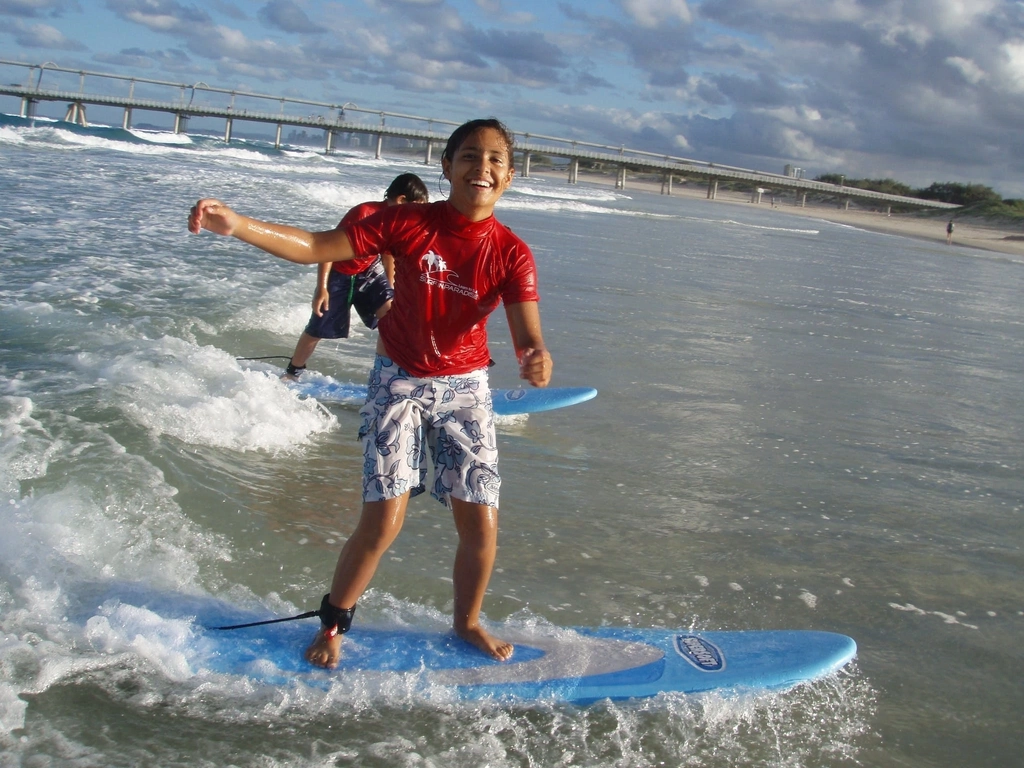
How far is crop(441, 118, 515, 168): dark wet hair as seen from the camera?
3.04m

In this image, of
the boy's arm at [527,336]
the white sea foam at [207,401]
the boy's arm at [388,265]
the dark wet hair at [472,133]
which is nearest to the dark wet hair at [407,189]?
the boy's arm at [388,265]

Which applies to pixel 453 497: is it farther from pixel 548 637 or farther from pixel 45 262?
pixel 45 262

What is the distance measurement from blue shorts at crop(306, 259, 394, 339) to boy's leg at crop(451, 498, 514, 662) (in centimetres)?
370

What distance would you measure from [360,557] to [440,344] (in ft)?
2.53

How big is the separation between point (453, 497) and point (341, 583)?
1.59 feet

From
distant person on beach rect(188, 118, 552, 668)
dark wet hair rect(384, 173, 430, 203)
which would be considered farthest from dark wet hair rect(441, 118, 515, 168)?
dark wet hair rect(384, 173, 430, 203)

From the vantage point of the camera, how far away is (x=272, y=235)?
9.27ft

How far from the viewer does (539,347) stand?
296 centimetres

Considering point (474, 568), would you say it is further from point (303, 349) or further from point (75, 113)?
point (75, 113)

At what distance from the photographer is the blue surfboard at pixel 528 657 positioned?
3148 millimetres

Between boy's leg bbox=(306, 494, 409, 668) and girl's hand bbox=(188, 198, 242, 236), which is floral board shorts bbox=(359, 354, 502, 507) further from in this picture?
girl's hand bbox=(188, 198, 242, 236)

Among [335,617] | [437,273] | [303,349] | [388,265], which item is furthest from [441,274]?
[303,349]

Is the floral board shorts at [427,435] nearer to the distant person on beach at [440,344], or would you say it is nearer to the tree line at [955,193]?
the distant person on beach at [440,344]

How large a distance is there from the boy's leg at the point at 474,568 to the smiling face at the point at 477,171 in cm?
99
